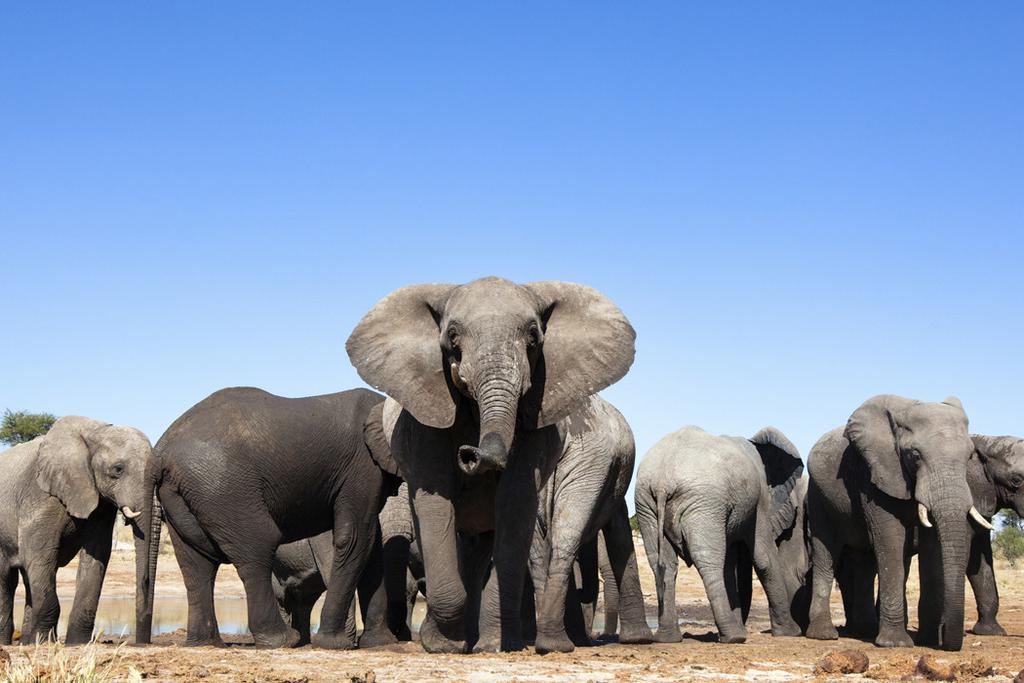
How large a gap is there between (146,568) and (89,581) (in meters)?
1.99

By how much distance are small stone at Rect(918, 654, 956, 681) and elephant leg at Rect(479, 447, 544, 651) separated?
2859mm

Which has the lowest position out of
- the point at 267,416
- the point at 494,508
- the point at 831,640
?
the point at 831,640

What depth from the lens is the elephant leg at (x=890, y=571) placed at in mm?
13375

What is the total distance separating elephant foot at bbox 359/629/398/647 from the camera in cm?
1228

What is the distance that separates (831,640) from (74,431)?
8.60 meters

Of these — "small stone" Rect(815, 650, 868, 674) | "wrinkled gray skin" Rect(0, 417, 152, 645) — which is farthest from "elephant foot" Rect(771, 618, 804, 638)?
"wrinkled gray skin" Rect(0, 417, 152, 645)

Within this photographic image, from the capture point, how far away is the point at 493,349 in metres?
8.86

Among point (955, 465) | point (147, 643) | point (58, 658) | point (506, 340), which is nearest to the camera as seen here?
point (58, 658)

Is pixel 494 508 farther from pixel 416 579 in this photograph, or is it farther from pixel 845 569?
pixel 845 569

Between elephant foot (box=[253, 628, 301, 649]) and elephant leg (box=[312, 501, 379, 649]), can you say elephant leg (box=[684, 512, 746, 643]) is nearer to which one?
elephant leg (box=[312, 501, 379, 649])

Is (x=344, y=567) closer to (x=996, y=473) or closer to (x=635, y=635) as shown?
(x=635, y=635)

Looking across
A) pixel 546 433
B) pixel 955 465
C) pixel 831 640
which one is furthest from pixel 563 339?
pixel 831 640

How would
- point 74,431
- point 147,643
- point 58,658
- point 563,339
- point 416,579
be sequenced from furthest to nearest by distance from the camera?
point 416,579 → point 74,431 → point 147,643 → point 563,339 → point 58,658

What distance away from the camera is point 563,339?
32.4ft
